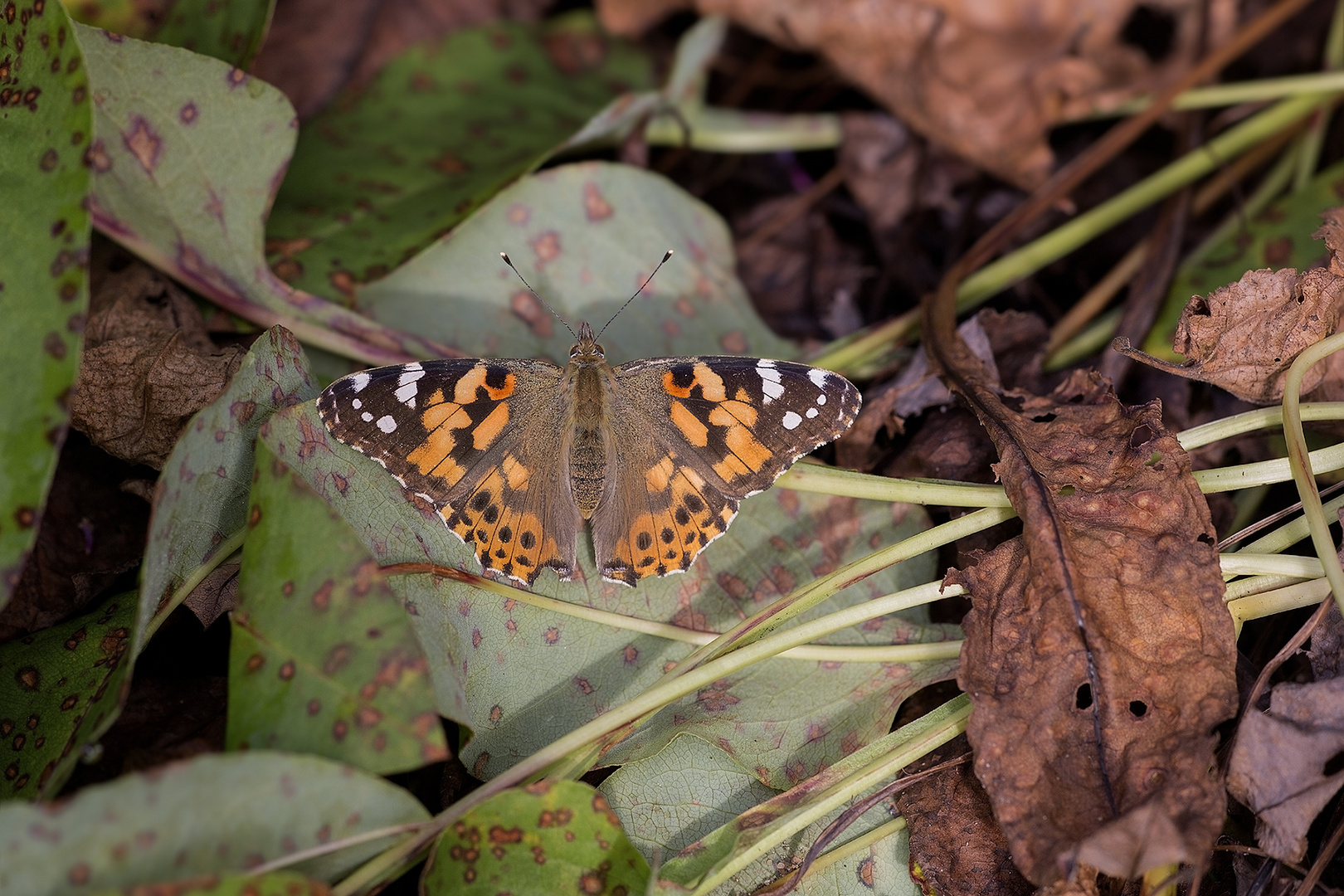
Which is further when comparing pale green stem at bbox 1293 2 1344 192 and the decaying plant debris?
pale green stem at bbox 1293 2 1344 192

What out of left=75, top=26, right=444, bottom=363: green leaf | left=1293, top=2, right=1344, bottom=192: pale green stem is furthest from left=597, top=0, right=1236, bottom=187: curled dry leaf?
left=75, top=26, right=444, bottom=363: green leaf

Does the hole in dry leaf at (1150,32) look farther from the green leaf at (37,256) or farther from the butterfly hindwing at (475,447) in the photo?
the green leaf at (37,256)

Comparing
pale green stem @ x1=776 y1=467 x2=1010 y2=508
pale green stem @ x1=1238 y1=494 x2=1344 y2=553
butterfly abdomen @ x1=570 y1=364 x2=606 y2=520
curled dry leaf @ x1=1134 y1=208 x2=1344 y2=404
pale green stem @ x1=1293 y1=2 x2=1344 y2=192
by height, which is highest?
pale green stem @ x1=1293 y1=2 x2=1344 y2=192

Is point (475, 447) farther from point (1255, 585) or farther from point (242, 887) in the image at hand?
point (1255, 585)

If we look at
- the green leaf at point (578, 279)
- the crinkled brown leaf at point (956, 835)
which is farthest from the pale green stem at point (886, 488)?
the green leaf at point (578, 279)

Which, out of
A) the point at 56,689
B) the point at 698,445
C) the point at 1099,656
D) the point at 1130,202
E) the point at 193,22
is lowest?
the point at 56,689

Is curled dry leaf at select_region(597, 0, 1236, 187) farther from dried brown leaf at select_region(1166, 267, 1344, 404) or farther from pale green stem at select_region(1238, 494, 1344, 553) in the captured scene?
pale green stem at select_region(1238, 494, 1344, 553)

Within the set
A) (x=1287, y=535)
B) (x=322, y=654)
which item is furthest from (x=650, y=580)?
(x=1287, y=535)
